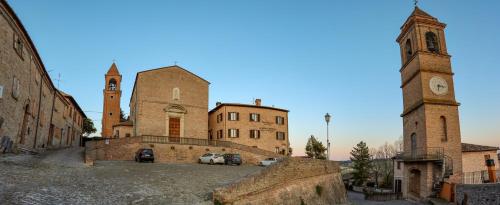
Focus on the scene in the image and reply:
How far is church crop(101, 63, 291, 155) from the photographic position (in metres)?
39.1

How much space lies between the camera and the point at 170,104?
40375 millimetres

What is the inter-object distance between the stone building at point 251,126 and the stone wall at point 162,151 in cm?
708

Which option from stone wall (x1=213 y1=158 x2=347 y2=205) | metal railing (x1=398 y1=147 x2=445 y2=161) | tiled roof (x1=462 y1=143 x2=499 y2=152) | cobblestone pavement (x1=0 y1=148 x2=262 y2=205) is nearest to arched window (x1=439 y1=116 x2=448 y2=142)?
metal railing (x1=398 y1=147 x2=445 y2=161)

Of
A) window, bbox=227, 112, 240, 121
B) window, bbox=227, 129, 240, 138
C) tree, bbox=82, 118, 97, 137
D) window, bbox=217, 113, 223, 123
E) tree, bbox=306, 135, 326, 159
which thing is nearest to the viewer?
window, bbox=227, 129, 240, 138

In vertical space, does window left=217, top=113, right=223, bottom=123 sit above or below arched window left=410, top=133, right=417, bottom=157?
above

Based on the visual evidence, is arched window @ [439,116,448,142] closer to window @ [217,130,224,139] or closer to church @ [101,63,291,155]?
church @ [101,63,291,155]

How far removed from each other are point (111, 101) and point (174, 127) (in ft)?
83.7

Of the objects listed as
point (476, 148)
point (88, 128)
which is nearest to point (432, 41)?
point (476, 148)

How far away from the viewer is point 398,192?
3994 centimetres

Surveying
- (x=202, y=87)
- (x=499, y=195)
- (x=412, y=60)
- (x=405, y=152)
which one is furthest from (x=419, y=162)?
(x=202, y=87)

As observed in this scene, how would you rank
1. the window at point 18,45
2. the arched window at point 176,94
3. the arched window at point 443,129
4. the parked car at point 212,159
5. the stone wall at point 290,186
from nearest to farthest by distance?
the stone wall at point 290,186 < the window at point 18,45 < the arched window at point 443,129 < the parked car at point 212,159 < the arched window at point 176,94

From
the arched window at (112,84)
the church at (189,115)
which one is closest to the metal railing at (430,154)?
the church at (189,115)

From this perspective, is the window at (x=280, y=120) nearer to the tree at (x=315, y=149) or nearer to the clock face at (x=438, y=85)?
the tree at (x=315, y=149)

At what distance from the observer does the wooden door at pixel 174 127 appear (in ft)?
131
